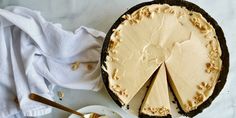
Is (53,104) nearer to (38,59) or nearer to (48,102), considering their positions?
(48,102)

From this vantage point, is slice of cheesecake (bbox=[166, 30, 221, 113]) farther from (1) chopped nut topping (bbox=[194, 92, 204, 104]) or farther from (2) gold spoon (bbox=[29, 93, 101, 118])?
(2) gold spoon (bbox=[29, 93, 101, 118])

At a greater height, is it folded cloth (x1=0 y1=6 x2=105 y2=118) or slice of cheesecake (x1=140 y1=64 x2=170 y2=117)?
folded cloth (x1=0 y1=6 x2=105 y2=118)

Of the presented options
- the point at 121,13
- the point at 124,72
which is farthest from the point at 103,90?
the point at 121,13

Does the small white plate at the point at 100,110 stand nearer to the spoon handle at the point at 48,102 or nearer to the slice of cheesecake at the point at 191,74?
the spoon handle at the point at 48,102

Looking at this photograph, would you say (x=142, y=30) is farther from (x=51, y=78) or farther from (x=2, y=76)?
(x=2, y=76)

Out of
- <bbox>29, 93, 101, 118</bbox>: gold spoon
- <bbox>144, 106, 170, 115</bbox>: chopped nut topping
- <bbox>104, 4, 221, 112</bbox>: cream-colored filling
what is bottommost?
<bbox>144, 106, 170, 115</bbox>: chopped nut topping

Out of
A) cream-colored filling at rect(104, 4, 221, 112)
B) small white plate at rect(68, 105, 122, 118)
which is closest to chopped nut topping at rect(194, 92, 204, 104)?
cream-colored filling at rect(104, 4, 221, 112)
